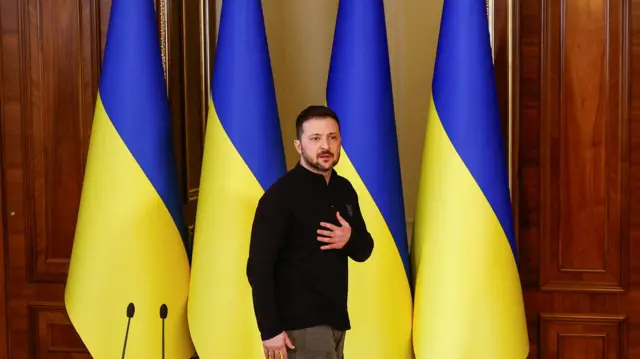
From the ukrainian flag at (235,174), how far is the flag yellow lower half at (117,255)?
0.48ft

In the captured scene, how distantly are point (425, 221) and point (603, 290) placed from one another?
2.49ft

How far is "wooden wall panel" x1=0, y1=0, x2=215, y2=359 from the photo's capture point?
9.14 ft

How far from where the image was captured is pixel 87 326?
2.40 meters

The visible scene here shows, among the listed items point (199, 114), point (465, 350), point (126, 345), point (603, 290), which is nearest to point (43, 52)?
point (199, 114)

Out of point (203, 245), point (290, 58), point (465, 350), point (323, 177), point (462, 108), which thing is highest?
point (290, 58)

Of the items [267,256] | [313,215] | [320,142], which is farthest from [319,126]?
[267,256]

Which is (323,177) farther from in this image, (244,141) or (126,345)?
(126,345)

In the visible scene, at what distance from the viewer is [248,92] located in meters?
2.36

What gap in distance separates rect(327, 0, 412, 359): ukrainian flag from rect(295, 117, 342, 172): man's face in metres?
0.70

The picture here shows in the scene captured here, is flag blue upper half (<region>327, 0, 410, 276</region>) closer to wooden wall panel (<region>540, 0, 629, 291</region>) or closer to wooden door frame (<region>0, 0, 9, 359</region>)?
wooden wall panel (<region>540, 0, 629, 291</region>)

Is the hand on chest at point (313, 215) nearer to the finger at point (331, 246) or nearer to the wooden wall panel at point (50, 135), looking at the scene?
the finger at point (331, 246)

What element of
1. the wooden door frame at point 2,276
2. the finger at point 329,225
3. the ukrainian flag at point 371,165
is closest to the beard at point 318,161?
the finger at point 329,225

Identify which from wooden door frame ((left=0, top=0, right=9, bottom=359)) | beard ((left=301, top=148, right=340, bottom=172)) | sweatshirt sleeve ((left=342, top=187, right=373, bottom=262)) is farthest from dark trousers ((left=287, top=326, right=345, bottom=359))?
wooden door frame ((left=0, top=0, right=9, bottom=359))

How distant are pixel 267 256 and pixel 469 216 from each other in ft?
2.94
